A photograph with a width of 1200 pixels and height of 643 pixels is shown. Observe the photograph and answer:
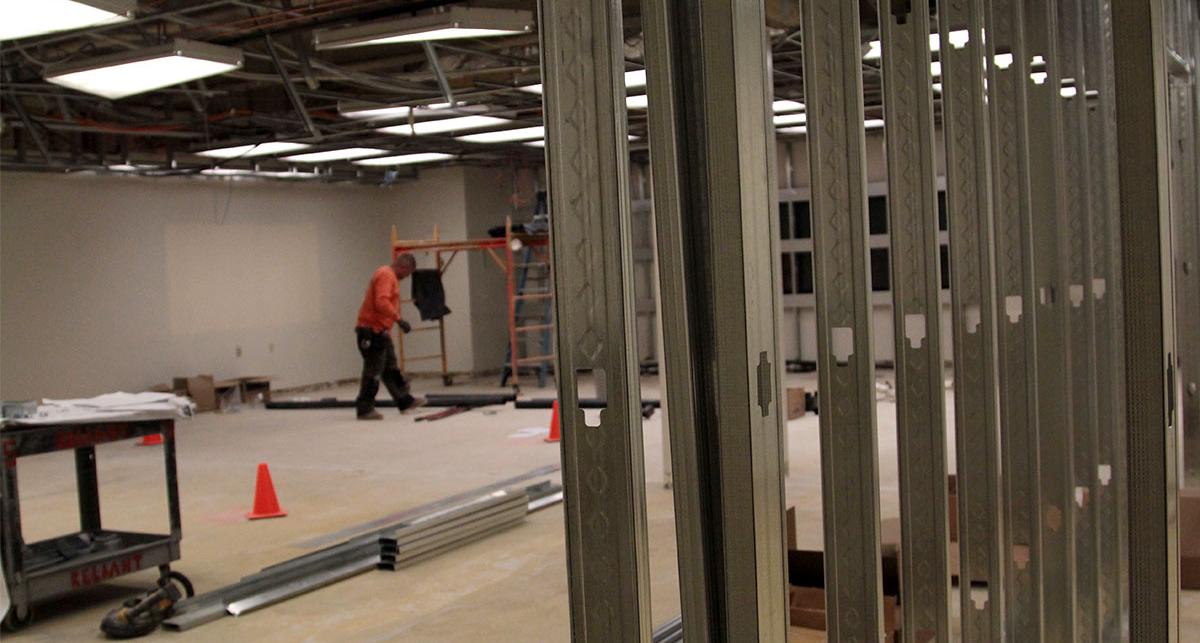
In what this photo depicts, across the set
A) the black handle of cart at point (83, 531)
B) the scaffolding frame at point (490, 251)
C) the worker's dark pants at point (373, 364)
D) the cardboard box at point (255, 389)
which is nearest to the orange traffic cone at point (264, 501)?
the black handle of cart at point (83, 531)

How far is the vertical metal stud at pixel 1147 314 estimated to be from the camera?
103 inches

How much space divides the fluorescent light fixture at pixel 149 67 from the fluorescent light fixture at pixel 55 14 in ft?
3.70

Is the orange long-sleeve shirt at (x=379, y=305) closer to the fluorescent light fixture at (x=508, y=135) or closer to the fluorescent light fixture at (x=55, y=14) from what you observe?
the fluorescent light fixture at (x=508, y=135)

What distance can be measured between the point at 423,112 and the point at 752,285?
21.8 ft

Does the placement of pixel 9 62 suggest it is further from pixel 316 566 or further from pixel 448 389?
pixel 448 389

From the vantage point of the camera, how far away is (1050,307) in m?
4.32

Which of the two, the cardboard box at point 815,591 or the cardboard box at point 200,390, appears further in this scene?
the cardboard box at point 200,390

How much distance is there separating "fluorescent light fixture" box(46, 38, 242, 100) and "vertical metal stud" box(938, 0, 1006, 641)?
13.2 ft

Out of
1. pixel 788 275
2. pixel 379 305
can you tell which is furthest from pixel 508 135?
pixel 788 275

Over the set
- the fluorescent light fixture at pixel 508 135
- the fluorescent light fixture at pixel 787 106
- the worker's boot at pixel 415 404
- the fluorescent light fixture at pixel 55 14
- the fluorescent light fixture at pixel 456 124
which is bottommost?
the worker's boot at pixel 415 404

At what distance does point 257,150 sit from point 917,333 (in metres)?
9.26

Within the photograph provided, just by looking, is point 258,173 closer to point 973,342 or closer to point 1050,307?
point 1050,307

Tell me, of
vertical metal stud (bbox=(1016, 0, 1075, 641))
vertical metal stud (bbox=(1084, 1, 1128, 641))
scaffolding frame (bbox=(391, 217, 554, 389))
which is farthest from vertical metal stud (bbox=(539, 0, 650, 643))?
scaffolding frame (bbox=(391, 217, 554, 389))

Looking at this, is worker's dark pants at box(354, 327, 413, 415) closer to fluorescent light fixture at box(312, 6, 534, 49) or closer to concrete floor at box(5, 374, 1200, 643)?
concrete floor at box(5, 374, 1200, 643)
